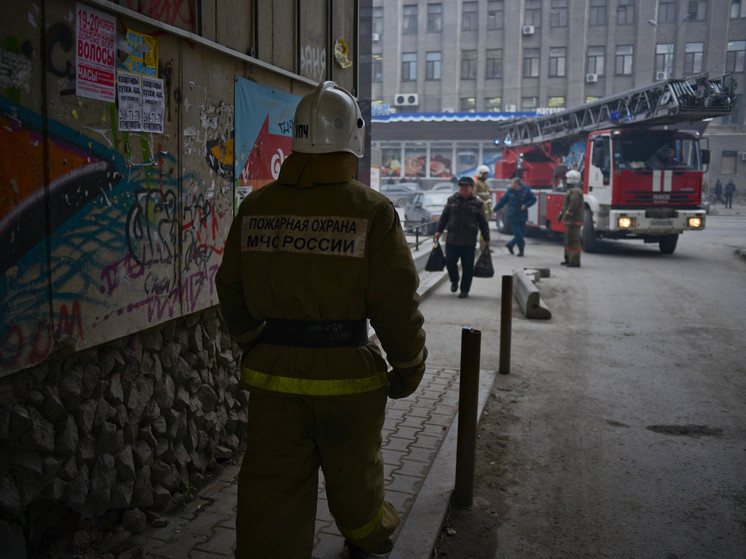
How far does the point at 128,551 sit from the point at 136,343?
0.98 metres

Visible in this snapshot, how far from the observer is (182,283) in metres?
3.82

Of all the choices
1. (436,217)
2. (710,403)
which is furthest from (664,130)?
(710,403)

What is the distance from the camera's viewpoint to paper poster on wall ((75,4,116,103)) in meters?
2.95

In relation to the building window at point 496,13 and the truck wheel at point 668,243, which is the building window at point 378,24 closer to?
the building window at point 496,13

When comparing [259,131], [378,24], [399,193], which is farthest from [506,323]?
[378,24]

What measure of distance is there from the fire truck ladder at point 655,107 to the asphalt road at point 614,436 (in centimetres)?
652

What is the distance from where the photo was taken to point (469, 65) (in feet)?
178

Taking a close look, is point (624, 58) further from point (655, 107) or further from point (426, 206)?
point (655, 107)

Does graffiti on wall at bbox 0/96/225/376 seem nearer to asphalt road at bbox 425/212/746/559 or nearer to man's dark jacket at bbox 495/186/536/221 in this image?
asphalt road at bbox 425/212/746/559

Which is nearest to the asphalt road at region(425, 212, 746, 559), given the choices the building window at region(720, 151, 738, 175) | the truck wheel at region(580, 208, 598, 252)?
the truck wheel at region(580, 208, 598, 252)

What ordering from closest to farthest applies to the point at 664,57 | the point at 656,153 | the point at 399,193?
the point at 656,153 < the point at 399,193 < the point at 664,57

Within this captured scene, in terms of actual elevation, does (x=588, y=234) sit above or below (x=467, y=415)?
above

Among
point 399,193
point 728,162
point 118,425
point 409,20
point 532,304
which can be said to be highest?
point 409,20

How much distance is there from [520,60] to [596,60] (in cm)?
557
